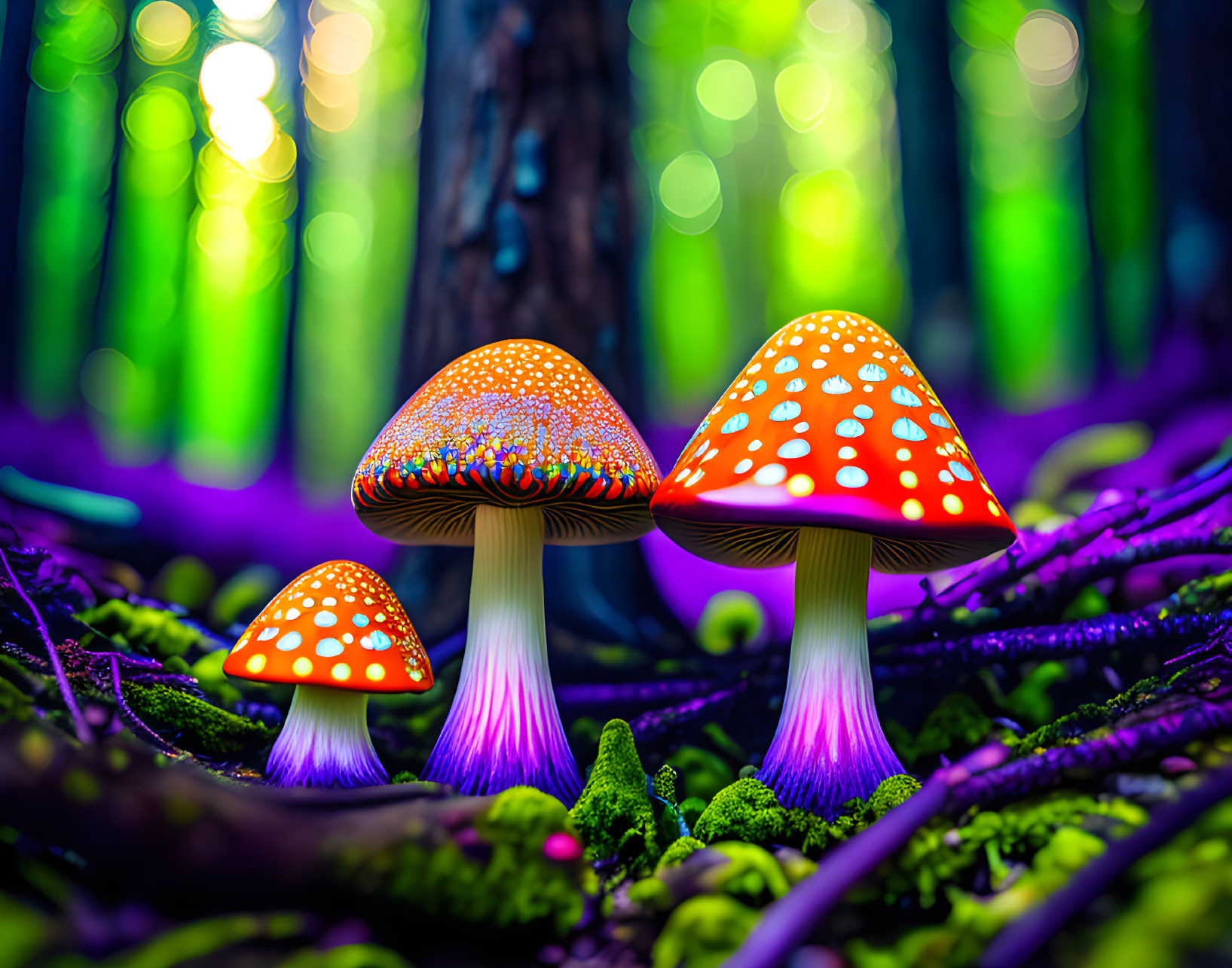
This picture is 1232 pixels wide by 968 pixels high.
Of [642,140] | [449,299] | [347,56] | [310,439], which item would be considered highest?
[347,56]

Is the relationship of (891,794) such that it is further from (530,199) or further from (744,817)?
(530,199)

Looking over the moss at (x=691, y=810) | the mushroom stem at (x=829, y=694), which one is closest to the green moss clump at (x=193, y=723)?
the moss at (x=691, y=810)

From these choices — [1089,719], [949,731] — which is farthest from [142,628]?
[1089,719]

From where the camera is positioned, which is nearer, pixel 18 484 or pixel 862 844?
pixel 862 844

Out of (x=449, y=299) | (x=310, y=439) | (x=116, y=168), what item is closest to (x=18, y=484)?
(x=310, y=439)

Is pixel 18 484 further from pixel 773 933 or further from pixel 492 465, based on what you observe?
pixel 773 933

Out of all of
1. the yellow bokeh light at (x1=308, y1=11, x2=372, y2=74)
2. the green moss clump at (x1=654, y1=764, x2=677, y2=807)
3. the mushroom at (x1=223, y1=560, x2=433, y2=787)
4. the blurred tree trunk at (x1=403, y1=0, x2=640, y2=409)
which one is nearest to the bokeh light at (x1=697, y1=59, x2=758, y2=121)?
the blurred tree trunk at (x1=403, y1=0, x2=640, y2=409)

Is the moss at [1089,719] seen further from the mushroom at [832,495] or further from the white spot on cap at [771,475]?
the white spot on cap at [771,475]
